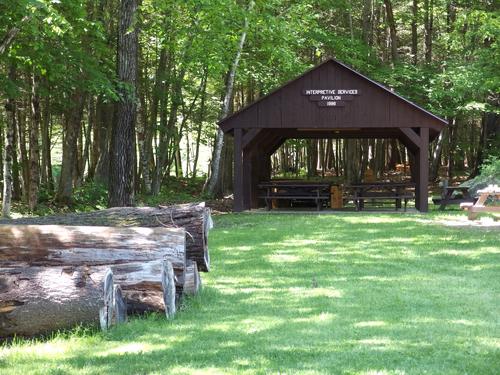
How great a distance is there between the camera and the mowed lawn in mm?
5117

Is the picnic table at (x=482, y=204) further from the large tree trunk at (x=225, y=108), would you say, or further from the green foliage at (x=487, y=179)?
the large tree trunk at (x=225, y=108)

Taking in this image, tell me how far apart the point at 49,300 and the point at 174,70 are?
22.0 m

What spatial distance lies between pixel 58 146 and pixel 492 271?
38.6 m

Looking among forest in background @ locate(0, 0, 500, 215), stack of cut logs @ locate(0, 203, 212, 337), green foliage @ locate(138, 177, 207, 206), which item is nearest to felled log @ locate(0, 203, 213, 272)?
stack of cut logs @ locate(0, 203, 212, 337)

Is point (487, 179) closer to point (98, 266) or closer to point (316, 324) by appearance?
point (316, 324)

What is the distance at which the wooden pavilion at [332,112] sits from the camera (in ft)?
Result: 66.0

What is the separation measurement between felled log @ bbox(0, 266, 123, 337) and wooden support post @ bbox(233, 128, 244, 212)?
46.7ft

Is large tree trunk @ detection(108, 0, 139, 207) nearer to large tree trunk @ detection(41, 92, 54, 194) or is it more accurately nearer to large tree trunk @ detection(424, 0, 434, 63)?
large tree trunk @ detection(41, 92, 54, 194)

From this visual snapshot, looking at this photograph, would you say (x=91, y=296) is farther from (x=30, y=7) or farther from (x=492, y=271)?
(x=30, y=7)

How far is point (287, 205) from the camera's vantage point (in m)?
23.1

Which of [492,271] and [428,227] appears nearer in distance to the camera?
[492,271]

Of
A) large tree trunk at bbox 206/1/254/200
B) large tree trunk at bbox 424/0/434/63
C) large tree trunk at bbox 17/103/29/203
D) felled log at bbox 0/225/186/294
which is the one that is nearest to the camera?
felled log at bbox 0/225/186/294

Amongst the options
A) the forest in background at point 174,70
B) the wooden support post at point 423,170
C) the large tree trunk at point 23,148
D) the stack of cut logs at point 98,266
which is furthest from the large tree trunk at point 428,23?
the stack of cut logs at point 98,266

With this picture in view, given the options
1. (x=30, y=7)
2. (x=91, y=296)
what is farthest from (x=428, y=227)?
(x=91, y=296)
